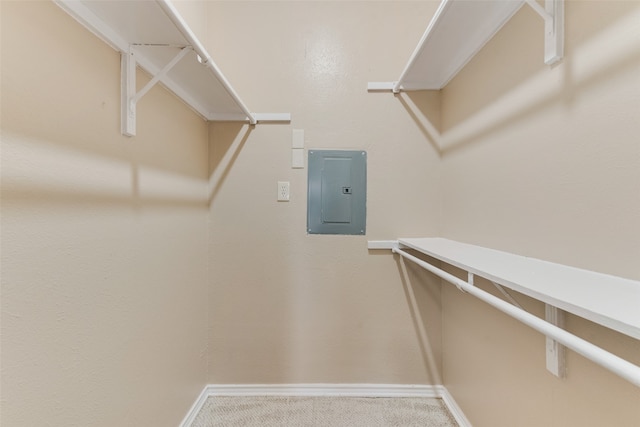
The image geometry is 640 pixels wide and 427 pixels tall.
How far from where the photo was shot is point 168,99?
4.20ft

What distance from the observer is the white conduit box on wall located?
454 millimetres

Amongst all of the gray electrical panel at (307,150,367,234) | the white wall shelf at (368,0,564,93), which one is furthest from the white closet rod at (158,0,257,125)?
the white wall shelf at (368,0,564,93)

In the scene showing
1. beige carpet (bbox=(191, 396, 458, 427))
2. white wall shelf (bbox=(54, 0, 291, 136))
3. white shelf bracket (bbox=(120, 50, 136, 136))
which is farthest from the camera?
beige carpet (bbox=(191, 396, 458, 427))

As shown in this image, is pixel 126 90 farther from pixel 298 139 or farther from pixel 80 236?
pixel 298 139

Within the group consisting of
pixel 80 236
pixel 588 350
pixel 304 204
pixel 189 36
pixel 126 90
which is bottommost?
pixel 588 350

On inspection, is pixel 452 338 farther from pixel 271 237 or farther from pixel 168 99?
pixel 168 99

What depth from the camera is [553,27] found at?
0.86 meters

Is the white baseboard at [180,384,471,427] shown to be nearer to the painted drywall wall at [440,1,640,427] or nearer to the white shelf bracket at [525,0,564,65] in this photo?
the painted drywall wall at [440,1,640,427]

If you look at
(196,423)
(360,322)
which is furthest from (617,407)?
(196,423)

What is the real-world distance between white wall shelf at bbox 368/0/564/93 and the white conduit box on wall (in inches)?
25.7

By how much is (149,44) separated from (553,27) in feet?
→ 4.34

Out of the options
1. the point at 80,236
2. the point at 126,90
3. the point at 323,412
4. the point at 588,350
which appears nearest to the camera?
the point at 588,350

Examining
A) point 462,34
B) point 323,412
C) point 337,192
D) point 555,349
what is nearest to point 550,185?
point 555,349

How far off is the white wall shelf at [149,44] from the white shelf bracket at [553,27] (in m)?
1.08
